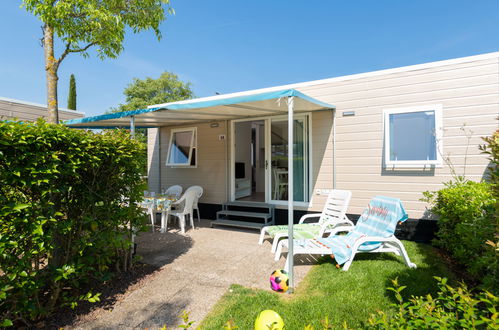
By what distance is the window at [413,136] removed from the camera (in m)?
4.75

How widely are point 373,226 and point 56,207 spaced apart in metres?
3.95

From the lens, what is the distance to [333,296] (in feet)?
9.40

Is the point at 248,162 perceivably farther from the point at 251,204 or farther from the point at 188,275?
the point at 188,275

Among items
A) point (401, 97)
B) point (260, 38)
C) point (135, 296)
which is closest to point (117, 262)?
point (135, 296)

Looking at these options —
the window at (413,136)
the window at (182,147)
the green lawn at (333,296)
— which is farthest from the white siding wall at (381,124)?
the window at (182,147)

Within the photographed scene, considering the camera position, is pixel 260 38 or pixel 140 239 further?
pixel 260 38

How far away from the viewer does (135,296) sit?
9.80 feet

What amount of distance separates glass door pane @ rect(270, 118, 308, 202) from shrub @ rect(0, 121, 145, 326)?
143 inches

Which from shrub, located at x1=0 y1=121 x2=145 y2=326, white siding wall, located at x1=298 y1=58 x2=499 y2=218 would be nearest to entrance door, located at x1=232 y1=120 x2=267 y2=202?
white siding wall, located at x1=298 y1=58 x2=499 y2=218

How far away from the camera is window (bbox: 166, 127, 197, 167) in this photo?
7641 millimetres

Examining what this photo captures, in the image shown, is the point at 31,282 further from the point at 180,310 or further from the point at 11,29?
the point at 11,29

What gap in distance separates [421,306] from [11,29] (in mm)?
11706

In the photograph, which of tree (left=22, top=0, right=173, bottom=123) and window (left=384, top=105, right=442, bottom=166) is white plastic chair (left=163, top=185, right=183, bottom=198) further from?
window (left=384, top=105, right=442, bottom=166)

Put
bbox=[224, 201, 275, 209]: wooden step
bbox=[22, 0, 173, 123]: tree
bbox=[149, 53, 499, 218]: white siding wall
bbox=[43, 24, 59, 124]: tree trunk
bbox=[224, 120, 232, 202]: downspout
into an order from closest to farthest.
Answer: bbox=[149, 53, 499, 218]: white siding wall, bbox=[22, 0, 173, 123]: tree, bbox=[43, 24, 59, 124]: tree trunk, bbox=[224, 201, 275, 209]: wooden step, bbox=[224, 120, 232, 202]: downspout
